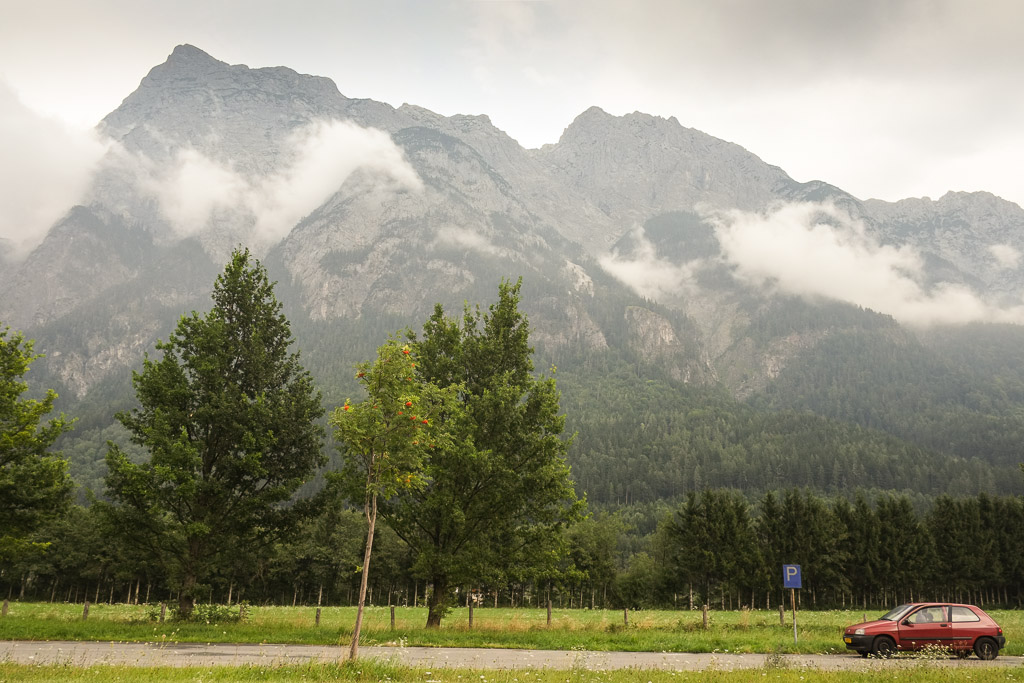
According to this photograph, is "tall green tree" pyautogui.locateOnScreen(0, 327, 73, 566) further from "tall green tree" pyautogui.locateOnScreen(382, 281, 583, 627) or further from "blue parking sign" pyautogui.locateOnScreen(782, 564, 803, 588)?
"blue parking sign" pyautogui.locateOnScreen(782, 564, 803, 588)

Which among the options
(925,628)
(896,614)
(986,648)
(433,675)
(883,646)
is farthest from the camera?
(896,614)

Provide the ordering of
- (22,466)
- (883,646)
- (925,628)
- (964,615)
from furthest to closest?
(22,466) < (964,615) < (925,628) < (883,646)

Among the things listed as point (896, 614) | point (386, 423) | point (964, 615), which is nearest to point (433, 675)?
point (386, 423)

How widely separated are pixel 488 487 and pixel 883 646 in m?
17.8

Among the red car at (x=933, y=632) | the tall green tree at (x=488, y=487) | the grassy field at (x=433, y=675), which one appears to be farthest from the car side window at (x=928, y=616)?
the tall green tree at (x=488, y=487)

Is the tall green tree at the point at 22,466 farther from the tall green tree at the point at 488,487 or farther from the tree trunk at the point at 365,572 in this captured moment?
the tree trunk at the point at 365,572

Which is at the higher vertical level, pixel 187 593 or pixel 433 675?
pixel 433 675

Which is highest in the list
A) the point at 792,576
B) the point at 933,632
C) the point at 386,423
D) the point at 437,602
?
the point at 386,423

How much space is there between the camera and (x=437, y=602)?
29.2 metres

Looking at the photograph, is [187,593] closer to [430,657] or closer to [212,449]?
[212,449]

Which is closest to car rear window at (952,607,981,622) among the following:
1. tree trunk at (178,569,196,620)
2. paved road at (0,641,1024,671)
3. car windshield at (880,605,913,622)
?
paved road at (0,641,1024,671)

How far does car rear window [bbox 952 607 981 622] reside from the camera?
23.6m

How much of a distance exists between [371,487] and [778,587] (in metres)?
82.2

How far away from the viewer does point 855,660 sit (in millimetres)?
21875
